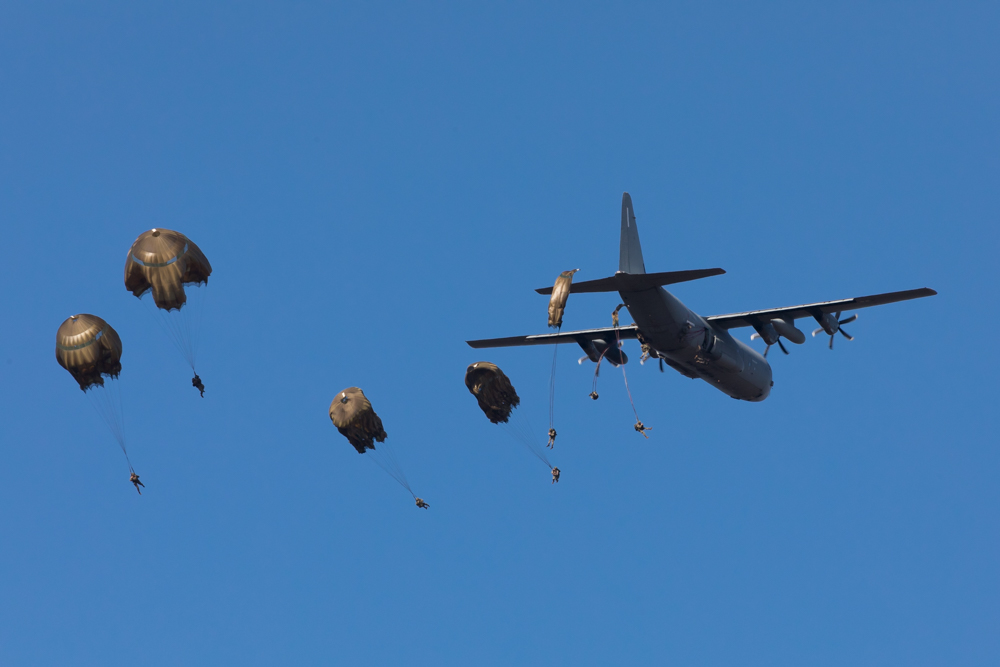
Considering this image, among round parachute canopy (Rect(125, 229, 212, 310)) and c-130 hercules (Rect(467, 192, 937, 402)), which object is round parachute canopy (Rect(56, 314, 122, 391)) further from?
c-130 hercules (Rect(467, 192, 937, 402))

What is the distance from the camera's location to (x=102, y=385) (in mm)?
30891

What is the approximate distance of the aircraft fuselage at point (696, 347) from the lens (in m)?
34.9

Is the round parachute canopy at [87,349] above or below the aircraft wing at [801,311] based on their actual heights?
above

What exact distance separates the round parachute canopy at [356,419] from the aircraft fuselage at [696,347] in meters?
10.3

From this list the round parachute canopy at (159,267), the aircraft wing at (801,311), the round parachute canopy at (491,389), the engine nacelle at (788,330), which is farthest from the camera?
the engine nacelle at (788,330)

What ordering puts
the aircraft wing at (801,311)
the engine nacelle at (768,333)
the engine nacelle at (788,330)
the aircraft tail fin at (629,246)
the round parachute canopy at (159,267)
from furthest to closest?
the engine nacelle at (768,333) → the engine nacelle at (788,330) → the aircraft wing at (801,311) → the aircraft tail fin at (629,246) → the round parachute canopy at (159,267)

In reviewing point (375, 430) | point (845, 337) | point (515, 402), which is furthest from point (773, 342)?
point (375, 430)

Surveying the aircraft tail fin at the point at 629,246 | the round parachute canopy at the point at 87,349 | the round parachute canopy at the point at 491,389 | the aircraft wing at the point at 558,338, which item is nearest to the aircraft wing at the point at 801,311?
the aircraft wing at the point at 558,338

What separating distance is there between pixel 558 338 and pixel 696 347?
7.60 m

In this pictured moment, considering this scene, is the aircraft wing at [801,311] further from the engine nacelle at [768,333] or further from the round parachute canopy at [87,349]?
the round parachute canopy at [87,349]

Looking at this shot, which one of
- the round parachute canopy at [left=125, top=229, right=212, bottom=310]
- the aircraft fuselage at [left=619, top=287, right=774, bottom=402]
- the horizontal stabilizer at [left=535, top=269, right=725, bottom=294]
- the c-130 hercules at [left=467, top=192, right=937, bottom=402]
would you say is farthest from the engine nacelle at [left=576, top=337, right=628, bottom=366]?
the round parachute canopy at [left=125, top=229, right=212, bottom=310]

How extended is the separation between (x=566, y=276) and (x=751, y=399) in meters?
18.0

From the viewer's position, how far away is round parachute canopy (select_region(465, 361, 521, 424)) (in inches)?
1330

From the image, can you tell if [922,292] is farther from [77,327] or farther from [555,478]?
[77,327]
